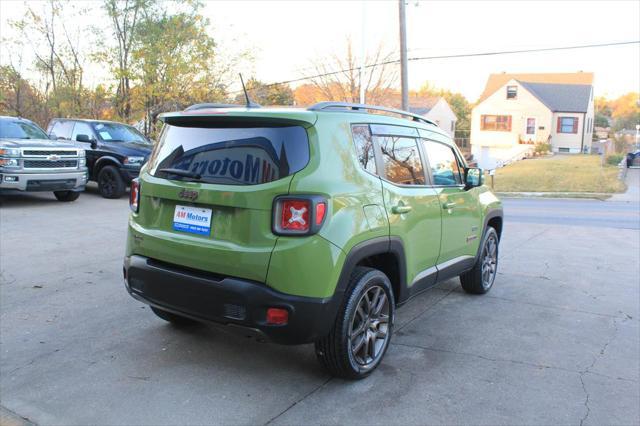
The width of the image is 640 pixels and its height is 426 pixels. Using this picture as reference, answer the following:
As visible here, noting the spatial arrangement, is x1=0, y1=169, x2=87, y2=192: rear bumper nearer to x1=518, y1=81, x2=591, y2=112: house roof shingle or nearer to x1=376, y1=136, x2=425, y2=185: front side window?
x1=376, y1=136, x2=425, y2=185: front side window

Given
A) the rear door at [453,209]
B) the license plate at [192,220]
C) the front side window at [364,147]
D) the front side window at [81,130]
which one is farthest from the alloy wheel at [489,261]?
the front side window at [81,130]

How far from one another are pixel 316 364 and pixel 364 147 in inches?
64.8

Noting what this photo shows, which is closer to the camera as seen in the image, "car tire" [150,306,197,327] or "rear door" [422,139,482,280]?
"car tire" [150,306,197,327]

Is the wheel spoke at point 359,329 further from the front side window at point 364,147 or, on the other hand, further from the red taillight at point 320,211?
Answer: the front side window at point 364,147

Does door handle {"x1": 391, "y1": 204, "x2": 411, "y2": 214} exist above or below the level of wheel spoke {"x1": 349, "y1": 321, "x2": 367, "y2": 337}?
above

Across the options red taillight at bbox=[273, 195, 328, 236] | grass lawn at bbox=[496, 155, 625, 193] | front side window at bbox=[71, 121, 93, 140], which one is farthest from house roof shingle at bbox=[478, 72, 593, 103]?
red taillight at bbox=[273, 195, 328, 236]

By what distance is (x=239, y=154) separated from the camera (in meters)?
3.54

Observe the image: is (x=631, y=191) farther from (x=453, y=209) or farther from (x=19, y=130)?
(x=19, y=130)

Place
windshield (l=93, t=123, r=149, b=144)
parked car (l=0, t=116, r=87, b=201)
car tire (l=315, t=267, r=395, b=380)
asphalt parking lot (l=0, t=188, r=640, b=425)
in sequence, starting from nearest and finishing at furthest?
asphalt parking lot (l=0, t=188, r=640, b=425) → car tire (l=315, t=267, r=395, b=380) → parked car (l=0, t=116, r=87, b=201) → windshield (l=93, t=123, r=149, b=144)

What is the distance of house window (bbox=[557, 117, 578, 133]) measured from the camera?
48156 mm

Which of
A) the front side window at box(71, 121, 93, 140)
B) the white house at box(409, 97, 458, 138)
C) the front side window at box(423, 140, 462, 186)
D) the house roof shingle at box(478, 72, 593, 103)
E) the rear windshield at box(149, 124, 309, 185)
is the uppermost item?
the house roof shingle at box(478, 72, 593, 103)

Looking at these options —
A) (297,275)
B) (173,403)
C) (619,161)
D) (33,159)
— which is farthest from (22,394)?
(619,161)

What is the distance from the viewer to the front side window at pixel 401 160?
4168 millimetres

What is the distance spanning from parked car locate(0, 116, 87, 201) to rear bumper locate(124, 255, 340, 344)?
28.8 ft
